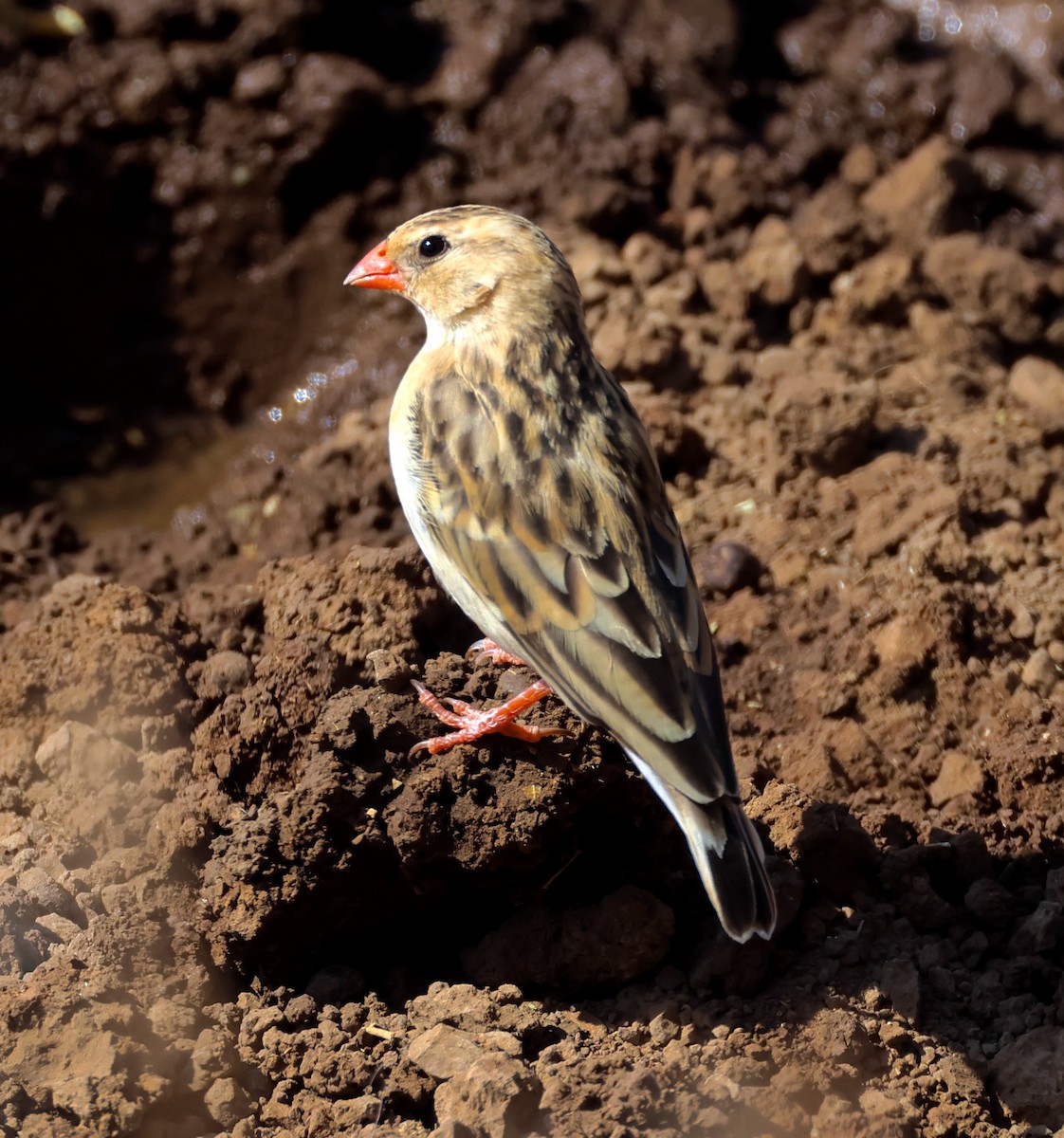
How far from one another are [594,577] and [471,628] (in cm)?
145

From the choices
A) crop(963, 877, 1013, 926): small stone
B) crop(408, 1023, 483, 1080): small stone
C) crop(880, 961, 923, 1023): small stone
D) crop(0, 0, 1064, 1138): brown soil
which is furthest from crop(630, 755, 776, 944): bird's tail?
crop(963, 877, 1013, 926): small stone

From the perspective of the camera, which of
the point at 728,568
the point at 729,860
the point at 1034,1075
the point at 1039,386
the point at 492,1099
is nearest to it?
the point at 492,1099

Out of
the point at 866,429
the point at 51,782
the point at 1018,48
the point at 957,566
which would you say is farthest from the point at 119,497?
the point at 1018,48

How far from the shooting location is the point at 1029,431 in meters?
7.34

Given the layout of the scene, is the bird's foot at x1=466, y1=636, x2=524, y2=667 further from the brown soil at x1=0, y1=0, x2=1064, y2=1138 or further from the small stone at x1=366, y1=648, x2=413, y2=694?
the small stone at x1=366, y1=648, x2=413, y2=694

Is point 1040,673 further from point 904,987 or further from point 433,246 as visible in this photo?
point 433,246

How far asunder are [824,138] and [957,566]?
4.28 meters

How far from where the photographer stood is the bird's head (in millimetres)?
5859

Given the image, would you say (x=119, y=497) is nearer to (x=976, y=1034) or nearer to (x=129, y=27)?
(x=129, y=27)

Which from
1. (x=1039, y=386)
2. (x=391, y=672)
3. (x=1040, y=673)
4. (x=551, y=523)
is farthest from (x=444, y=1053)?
(x=1039, y=386)

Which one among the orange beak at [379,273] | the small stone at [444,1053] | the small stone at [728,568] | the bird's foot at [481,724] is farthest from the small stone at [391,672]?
the small stone at [728,568]

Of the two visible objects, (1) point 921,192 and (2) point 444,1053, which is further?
(1) point 921,192

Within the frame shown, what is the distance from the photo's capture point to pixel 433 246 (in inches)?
241

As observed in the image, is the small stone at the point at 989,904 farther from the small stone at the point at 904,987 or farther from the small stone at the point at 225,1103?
the small stone at the point at 225,1103
